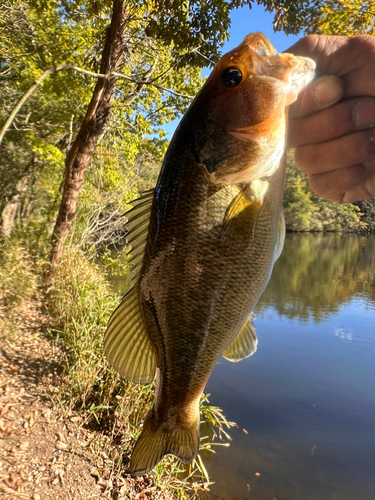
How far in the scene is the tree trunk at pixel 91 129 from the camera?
22.4 ft

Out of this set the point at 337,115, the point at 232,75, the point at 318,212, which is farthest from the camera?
the point at 318,212

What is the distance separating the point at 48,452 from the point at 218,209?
381 cm

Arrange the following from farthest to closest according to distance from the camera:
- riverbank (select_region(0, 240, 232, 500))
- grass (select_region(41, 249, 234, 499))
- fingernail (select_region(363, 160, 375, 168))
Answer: grass (select_region(41, 249, 234, 499)), riverbank (select_region(0, 240, 232, 500)), fingernail (select_region(363, 160, 375, 168))

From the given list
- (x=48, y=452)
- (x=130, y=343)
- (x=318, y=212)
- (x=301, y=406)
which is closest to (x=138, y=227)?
(x=130, y=343)

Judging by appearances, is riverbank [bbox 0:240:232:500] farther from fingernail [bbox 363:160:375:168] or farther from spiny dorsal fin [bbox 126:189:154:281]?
fingernail [bbox 363:160:375:168]

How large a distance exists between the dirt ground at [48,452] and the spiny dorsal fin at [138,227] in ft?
10.0

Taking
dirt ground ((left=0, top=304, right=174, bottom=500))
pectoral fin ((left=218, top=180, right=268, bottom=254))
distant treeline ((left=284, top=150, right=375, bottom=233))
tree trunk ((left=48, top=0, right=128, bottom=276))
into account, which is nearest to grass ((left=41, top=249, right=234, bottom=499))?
dirt ground ((left=0, top=304, right=174, bottom=500))

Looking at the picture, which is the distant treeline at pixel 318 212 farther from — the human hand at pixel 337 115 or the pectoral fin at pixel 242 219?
the pectoral fin at pixel 242 219

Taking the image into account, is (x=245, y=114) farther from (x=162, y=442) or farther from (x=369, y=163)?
(x=162, y=442)

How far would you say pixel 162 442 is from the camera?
147 centimetres

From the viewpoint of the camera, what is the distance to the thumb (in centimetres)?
138

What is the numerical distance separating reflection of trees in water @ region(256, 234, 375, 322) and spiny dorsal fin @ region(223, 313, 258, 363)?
1341cm

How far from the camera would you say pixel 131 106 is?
1096 centimetres

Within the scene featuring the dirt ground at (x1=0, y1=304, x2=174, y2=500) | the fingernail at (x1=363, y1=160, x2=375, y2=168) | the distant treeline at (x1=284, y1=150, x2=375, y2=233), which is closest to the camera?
the fingernail at (x1=363, y1=160, x2=375, y2=168)
